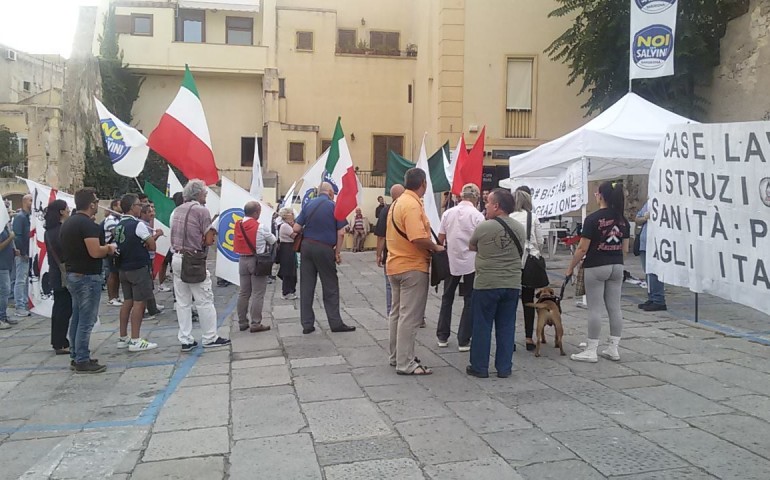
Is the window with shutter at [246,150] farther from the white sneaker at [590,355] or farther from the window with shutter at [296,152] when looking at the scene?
the white sneaker at [590,355]

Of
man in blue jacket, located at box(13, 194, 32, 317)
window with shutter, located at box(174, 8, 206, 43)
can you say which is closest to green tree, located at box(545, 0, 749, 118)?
man in blue jacket, located at box(13, 194, 32, 317)

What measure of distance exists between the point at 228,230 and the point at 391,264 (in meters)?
3.17

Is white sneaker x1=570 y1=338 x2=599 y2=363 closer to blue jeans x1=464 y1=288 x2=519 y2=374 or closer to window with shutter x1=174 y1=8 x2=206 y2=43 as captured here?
blue jeans x1=464 y1=288 x2=519 y2=374

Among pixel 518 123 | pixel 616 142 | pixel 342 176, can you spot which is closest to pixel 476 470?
pixel 342 176

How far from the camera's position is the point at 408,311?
5.72 m

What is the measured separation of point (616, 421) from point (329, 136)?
2376cm

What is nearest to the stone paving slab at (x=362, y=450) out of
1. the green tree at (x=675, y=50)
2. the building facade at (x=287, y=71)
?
the green tree at (x=675, y=50)

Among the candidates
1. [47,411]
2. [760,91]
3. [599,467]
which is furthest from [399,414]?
[760,91]

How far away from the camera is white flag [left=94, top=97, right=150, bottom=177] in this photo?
912 centimetres

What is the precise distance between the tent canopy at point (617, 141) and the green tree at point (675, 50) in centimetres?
457

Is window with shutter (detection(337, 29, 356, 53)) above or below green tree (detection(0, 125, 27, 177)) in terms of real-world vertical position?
above

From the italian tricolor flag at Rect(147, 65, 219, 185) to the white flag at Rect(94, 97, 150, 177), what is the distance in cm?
169

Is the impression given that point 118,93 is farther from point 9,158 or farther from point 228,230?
point 228,230

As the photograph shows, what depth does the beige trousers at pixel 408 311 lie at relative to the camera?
18.8 ft
